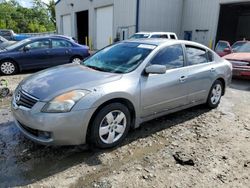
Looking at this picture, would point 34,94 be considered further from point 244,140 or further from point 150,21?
point 150,21

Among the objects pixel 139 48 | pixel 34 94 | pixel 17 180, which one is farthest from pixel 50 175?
pixel 139 48

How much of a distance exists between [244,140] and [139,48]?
2345 millimetres

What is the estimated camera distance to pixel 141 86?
3.93 meters

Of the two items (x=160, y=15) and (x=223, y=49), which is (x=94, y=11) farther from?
(x=223, y=49)

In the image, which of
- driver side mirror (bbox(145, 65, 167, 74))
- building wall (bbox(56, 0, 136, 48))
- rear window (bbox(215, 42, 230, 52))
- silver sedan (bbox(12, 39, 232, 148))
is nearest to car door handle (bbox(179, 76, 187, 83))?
silver sedan (bbox(12, 39, 232, 148))

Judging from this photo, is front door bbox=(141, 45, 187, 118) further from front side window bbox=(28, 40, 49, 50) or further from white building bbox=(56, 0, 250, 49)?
white building bbox=(56, 0, 250, 49)

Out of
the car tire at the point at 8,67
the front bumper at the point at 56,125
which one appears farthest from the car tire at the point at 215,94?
the car tire at the point at 8,67

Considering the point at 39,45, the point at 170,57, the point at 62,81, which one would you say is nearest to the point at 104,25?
the point at 39,45

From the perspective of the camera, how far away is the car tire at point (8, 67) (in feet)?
30.2

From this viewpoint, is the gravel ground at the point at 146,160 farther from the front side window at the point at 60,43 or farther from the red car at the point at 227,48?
the red car at the point at 227,48

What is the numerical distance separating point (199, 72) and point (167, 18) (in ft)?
50.0

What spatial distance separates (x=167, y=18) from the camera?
19.2m

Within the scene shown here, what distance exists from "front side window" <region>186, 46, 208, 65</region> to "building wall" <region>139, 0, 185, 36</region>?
43.6 feet

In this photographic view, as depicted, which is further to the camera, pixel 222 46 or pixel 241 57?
pixel 222 46
